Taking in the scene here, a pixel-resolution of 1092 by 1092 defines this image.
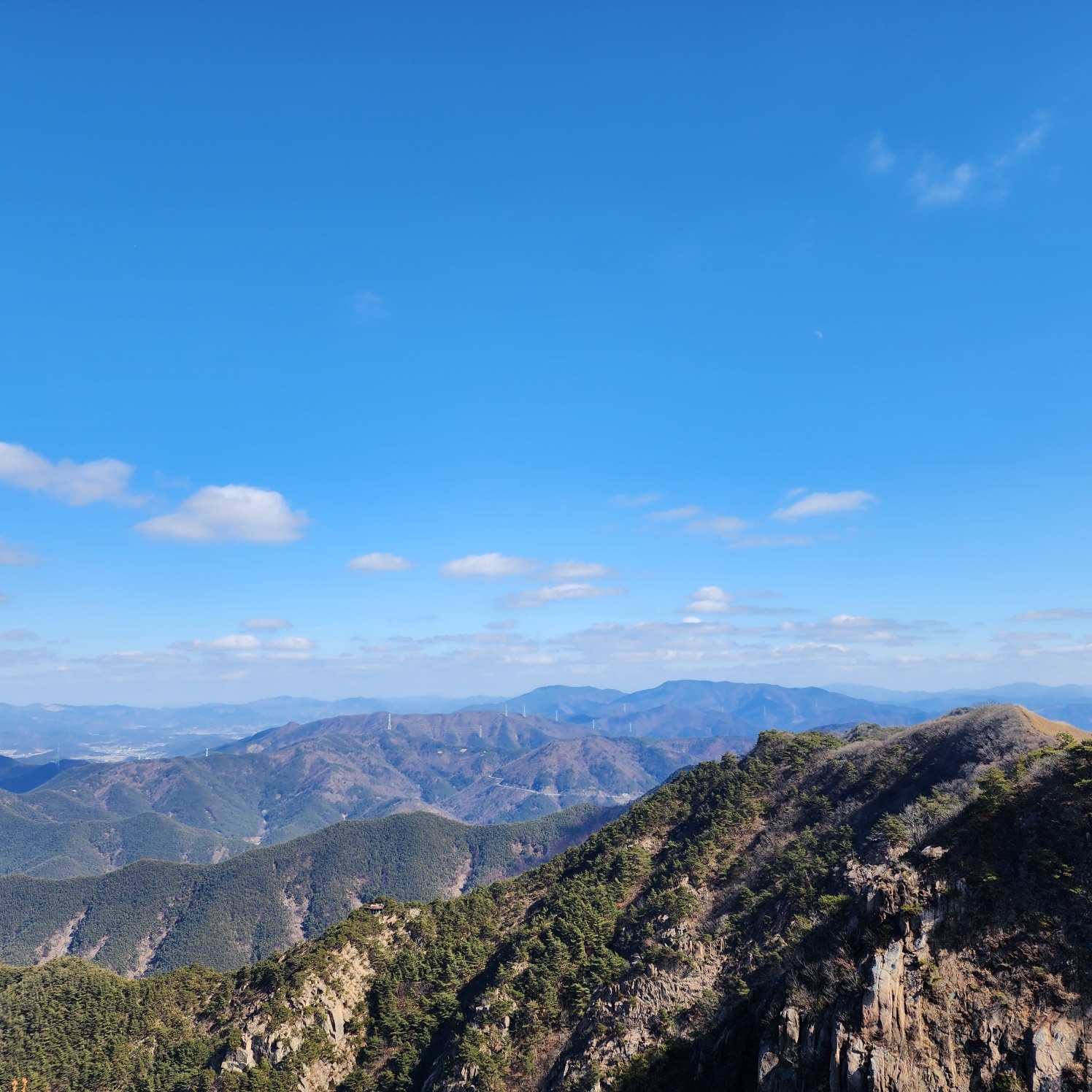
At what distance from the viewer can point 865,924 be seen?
30.1m

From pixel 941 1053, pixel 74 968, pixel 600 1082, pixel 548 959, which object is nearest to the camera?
pixel 941 1053

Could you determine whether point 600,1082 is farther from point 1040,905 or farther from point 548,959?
point 1040,905

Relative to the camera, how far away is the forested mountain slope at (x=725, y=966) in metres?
25.0

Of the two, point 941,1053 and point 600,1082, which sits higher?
point 941,1053

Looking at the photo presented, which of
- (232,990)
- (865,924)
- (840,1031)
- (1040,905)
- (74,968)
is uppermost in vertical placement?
(1040,905)

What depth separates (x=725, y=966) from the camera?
2242 inches

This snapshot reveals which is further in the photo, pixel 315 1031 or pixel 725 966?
pixel 315 1031

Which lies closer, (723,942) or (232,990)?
(723,942)

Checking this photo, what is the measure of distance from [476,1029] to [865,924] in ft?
153

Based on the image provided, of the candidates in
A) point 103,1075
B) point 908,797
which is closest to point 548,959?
point 908,797

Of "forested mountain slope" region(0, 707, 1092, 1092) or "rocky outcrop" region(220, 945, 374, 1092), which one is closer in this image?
"forested mountain slope" region(0, 707, 1092, 1092)

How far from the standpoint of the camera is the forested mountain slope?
82.0ft

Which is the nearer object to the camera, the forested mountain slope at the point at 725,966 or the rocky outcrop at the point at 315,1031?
the forested mountain slope at the point at 725,966

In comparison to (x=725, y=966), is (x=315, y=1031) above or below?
below
